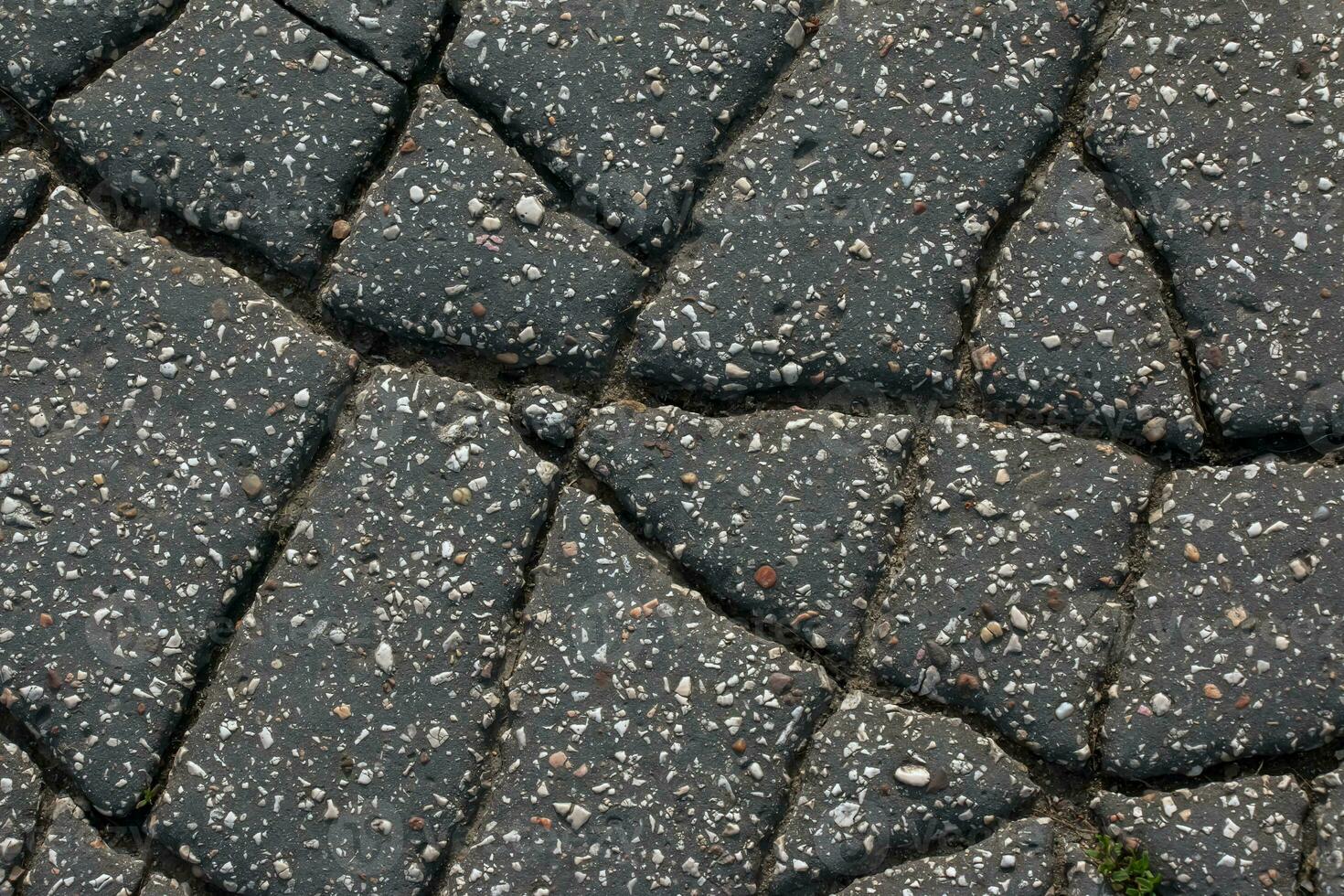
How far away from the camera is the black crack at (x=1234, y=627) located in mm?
1862

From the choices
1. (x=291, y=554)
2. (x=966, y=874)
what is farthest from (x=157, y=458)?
(x=966, y=874)

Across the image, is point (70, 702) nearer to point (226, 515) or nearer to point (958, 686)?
point (226, 515)

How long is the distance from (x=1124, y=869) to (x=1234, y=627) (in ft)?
1.47

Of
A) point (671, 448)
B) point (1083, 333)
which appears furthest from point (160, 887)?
point (1083, 333)

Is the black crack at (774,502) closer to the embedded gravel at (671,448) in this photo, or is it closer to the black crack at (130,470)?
the embedded gravel at (671,448)

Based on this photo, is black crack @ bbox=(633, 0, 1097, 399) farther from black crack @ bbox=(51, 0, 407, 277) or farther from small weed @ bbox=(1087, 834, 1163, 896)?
small weed @ bbox=(1087, 834, 1163, 896)

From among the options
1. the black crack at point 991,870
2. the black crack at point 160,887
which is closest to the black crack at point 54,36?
the black crack at point 160,887

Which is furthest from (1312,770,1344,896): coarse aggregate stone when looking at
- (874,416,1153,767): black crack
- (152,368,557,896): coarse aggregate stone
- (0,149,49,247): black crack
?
(0,149,49,247): black crack

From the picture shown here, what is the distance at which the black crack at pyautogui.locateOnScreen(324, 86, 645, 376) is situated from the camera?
79.0 inches

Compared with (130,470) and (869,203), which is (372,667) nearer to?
(130,470)

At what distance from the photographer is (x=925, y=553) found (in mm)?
1937

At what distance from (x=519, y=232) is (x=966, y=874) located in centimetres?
136

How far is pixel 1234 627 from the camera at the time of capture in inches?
74.0

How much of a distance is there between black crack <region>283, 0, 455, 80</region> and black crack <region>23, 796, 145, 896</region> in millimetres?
1474
